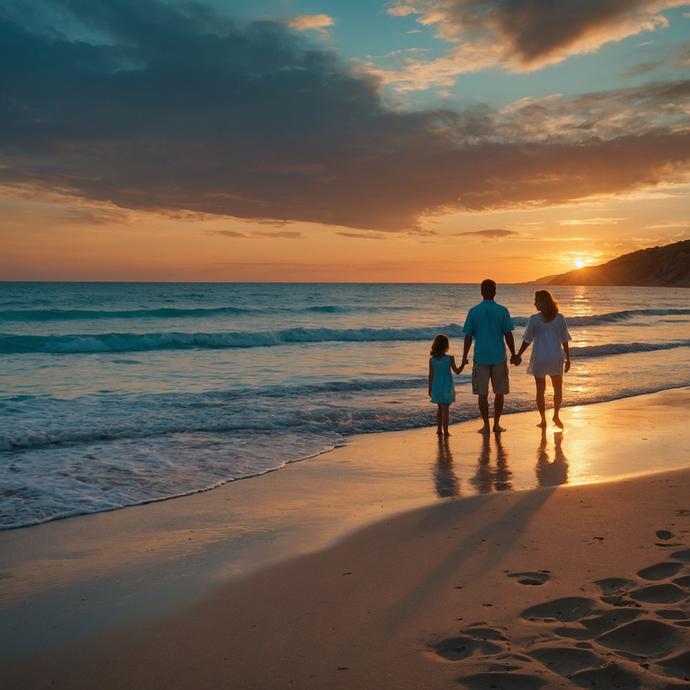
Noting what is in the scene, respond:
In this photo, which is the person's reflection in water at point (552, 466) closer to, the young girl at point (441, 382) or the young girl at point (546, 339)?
the young girl at point (546, 339)

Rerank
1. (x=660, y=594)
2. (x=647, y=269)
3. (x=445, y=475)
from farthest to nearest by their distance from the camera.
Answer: (x=647, y=269), (x=445, y=475), (x=660, y=594)

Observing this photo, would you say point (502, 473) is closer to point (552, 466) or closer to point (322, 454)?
point (552, 466)

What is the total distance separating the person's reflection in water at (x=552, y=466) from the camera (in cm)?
564

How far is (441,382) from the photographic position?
8047 millimetres

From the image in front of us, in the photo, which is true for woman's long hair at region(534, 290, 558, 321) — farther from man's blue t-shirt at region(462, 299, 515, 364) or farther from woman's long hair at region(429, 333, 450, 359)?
woman's long hair at region(429, 333, 450, 359)

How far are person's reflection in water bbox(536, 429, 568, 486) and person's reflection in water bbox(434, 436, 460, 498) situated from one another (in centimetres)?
84

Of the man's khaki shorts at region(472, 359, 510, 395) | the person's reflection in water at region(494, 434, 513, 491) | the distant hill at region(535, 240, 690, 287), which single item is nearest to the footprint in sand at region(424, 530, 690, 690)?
the person's reflection in water at region(494, 434, 513, 491)

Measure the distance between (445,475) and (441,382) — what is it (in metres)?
2.23

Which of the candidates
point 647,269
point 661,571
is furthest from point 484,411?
point 647,269

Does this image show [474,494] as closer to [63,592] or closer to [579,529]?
[579,529]

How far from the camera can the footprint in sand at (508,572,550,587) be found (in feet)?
10.5

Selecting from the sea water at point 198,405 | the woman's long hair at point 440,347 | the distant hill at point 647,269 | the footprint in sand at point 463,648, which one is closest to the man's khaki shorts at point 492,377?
the woman's long hair at point 440,347

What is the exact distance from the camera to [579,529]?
4.05 metres

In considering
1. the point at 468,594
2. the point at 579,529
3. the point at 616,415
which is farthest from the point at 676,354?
the point at 468,594
